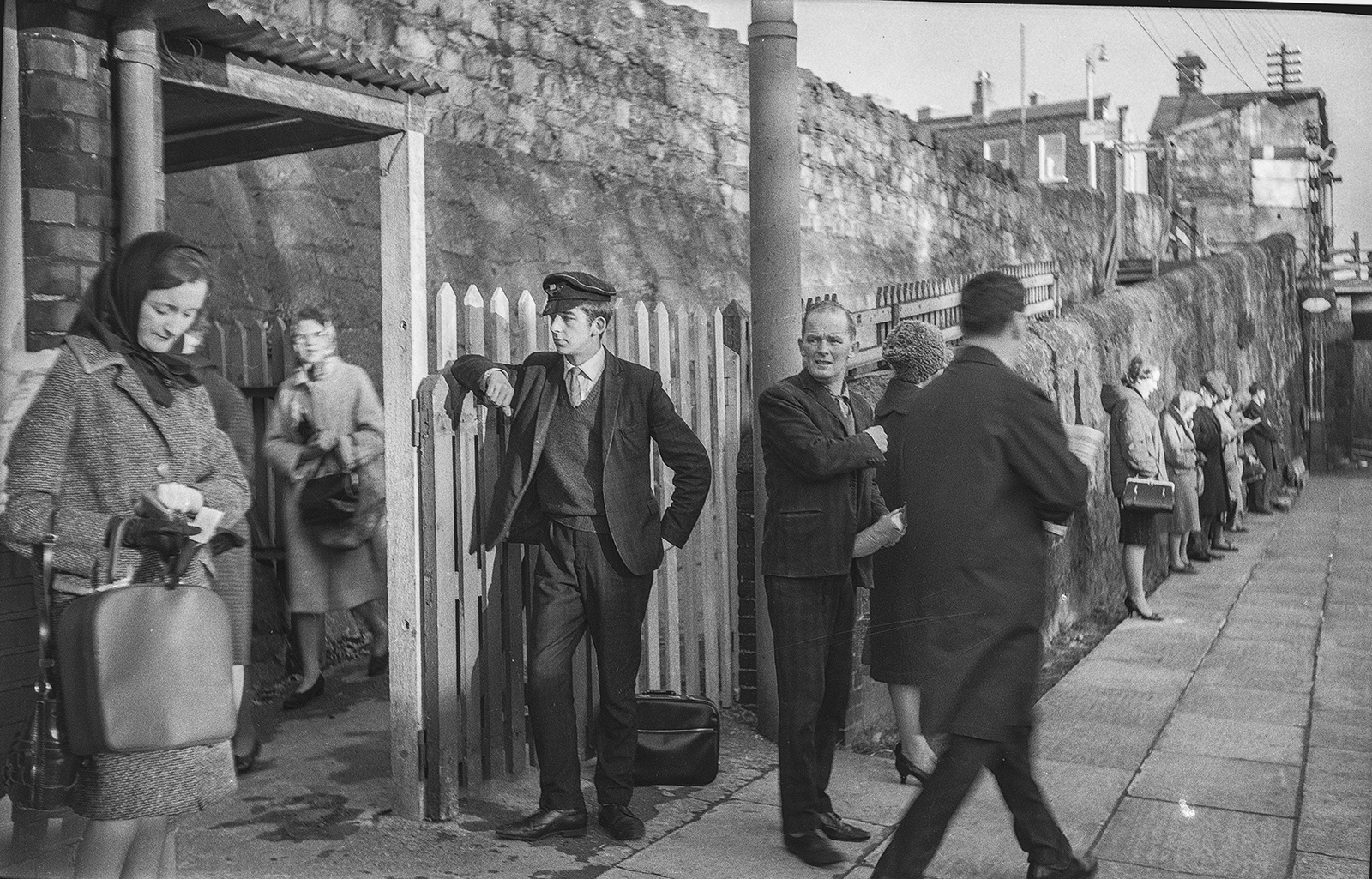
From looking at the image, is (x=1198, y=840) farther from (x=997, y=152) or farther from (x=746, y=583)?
(x=997, y=152)

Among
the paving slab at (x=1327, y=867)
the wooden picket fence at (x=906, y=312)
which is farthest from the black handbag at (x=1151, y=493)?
the paving slab at (x=1327, y=867)

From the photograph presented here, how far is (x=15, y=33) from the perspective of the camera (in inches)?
142

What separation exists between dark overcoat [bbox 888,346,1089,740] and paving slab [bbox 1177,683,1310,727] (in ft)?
9.97

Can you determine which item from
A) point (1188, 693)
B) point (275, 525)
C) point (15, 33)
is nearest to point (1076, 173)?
point (1188, 693)

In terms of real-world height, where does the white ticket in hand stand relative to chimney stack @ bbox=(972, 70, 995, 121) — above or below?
below

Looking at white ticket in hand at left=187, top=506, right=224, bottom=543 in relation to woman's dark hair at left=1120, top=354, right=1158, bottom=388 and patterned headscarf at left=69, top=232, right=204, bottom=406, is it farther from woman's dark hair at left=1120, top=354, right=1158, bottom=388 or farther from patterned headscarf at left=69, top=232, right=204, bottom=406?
woman's dark hair at left=1120, top=354, right=1158, bottom=388

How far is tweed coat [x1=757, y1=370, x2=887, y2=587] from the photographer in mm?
4242

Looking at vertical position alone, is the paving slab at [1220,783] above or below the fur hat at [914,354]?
below

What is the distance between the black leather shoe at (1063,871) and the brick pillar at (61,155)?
10.2ft

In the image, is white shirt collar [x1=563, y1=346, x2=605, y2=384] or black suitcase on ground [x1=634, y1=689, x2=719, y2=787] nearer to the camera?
white shirt collar [x1=563, y1=346, x2=605, y2=384]

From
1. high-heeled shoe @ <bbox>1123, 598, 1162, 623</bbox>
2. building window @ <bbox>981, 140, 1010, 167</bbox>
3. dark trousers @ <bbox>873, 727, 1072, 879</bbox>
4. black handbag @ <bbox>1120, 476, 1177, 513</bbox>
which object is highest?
building window @ <bbox>981, 140, 1010, 167</bbox>

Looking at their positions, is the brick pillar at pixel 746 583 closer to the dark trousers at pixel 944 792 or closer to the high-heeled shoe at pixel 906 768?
the high-heeled shoe at pixel 906 768

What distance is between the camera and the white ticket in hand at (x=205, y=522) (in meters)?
3.03

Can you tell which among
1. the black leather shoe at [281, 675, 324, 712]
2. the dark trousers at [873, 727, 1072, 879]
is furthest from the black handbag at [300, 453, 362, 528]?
the dark trousers at [873, 727, 1072, 879]
